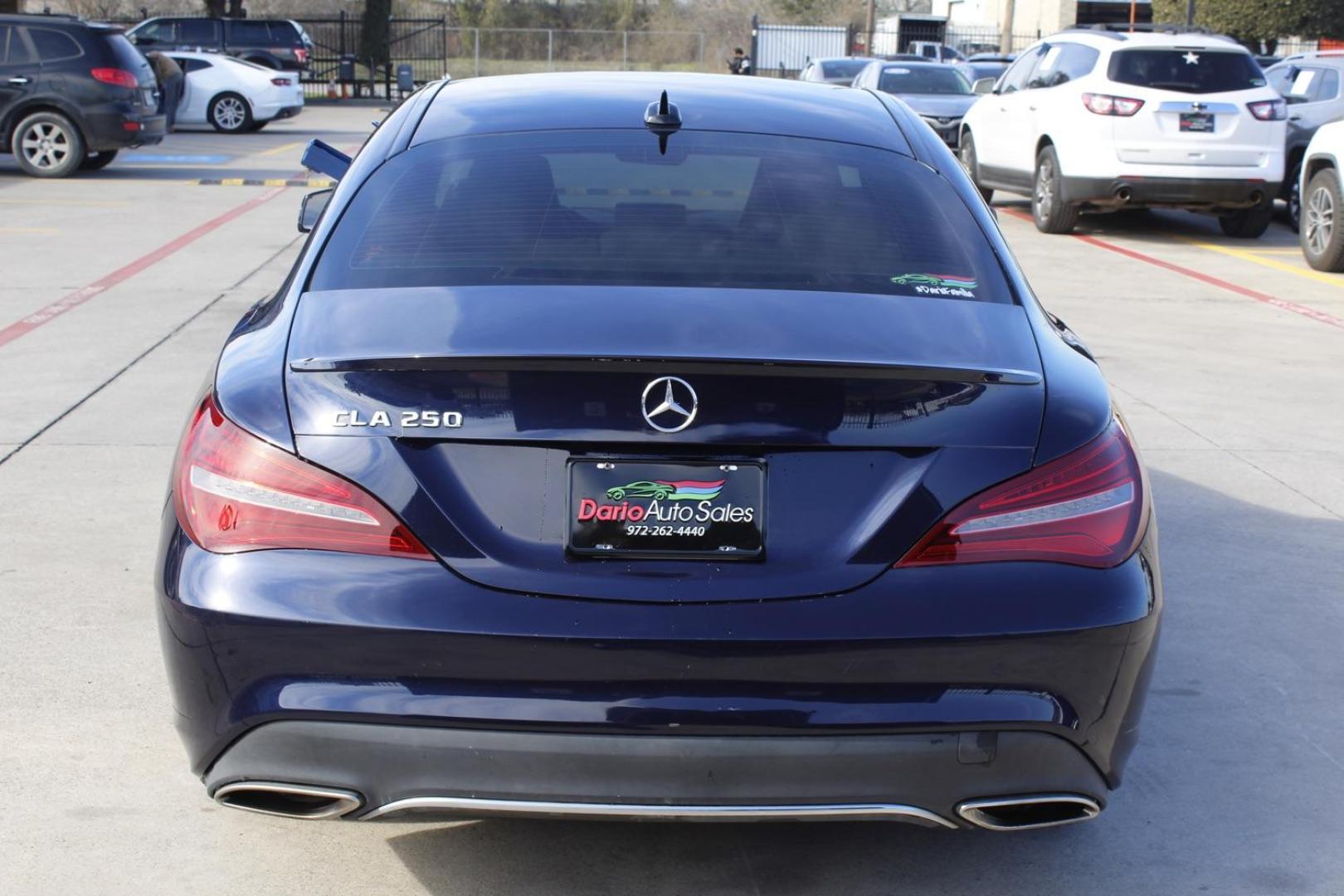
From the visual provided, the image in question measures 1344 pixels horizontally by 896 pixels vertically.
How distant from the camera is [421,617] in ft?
9.06

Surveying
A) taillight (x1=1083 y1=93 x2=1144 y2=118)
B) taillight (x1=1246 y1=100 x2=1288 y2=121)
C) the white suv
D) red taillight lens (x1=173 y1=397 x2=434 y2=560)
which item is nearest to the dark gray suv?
the white suv

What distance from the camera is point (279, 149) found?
81.4ft

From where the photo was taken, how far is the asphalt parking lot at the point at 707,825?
11.1 ft

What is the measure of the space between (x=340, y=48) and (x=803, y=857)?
4543 centimetres

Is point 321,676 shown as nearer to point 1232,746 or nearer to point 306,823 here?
point 306,823

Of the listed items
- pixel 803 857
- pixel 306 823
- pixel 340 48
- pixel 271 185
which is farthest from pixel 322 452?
pixel 340 48

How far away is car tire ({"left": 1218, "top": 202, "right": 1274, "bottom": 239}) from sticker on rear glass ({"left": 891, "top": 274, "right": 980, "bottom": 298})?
1304 cm

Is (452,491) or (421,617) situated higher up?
(452,491)

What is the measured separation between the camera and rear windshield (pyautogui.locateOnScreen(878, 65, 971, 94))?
24781mm

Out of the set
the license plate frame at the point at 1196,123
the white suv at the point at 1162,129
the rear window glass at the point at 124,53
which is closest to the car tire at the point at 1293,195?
the white suv at the point at 1162,129

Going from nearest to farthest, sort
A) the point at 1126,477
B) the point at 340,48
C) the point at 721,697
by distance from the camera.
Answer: the point at 721,697, the point at 1126,477, the point at 340,48

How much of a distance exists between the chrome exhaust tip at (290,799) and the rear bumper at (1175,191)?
1309 cm

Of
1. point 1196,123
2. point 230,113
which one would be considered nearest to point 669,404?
point 1196,123

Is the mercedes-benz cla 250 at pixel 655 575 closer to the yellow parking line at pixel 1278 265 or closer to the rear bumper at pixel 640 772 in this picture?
the rear bumper at pixel 640 772
